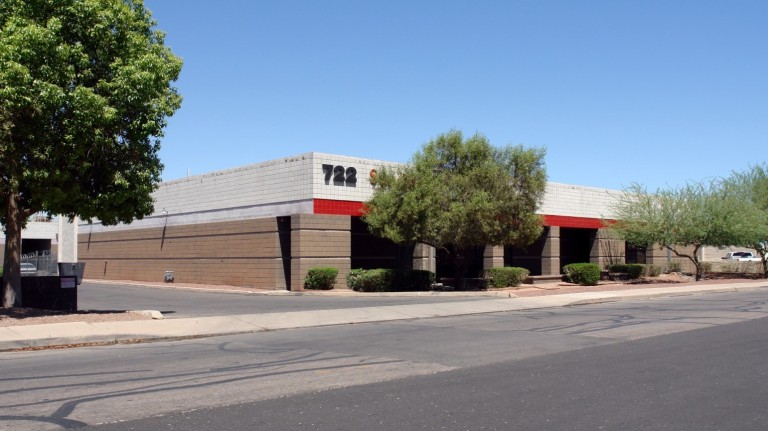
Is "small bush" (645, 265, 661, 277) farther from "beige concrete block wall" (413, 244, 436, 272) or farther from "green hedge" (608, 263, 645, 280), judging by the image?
"beige concrete block wall" (413, 244, 436, 272)

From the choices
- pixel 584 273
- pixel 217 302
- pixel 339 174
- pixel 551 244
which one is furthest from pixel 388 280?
pixel 551 244

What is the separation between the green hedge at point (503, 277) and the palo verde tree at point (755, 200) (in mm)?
14566

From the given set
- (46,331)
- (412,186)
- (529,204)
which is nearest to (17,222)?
(46,331)

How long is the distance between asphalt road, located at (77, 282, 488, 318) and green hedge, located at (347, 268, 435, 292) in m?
1.96

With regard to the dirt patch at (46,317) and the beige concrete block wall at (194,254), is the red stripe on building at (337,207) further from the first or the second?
the dirt patch at (46,317)

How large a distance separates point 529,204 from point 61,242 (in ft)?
117

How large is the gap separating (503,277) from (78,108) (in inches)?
842

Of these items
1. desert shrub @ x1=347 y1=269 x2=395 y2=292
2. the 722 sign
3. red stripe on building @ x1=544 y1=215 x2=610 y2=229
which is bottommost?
desert shrub @ x1=347 y1=269 x2=395 y2=292

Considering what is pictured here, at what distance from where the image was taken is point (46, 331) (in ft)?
51.5

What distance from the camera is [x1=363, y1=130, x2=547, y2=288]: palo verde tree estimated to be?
1174 inches

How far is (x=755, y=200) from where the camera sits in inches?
1804

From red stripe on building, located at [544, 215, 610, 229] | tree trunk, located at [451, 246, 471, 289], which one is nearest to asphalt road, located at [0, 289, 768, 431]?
tree trunk, located at [451, 246, 471, 289]

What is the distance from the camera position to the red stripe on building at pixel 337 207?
3281 centimetres

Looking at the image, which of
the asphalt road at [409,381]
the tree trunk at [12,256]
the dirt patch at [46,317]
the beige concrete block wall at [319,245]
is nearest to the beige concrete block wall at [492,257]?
the beige concrete block wall at [319,245]
